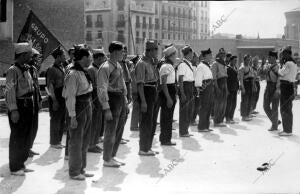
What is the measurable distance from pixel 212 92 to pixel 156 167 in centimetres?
414

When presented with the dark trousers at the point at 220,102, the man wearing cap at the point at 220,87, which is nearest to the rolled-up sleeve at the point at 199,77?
the man wearing cap at the point at 220,87

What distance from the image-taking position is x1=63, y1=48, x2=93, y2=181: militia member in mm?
5922

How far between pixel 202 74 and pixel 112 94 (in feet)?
13.8

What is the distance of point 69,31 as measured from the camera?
17734 millimetres

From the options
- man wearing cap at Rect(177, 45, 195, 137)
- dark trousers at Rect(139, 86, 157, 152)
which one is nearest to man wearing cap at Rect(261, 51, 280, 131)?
man wearing cap at Rect(177, 45, 195, 137)

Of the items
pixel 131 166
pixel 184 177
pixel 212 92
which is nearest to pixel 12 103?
pixel 131 166

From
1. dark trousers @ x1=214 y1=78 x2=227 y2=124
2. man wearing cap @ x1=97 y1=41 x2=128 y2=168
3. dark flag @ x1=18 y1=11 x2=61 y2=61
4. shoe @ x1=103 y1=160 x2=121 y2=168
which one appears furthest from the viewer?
dark trousers @ x1=214 y1=78 x2=227 y2=124

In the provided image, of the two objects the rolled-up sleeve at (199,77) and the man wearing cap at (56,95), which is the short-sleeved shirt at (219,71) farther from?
the man wearing cap at (56,95)

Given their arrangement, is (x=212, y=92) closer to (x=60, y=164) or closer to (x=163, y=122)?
(x=163, y=122)

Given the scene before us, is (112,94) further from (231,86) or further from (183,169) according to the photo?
(231,86)

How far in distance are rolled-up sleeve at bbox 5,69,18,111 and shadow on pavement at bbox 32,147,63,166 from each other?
1.43m

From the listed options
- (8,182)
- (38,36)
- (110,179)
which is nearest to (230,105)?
(38,36)

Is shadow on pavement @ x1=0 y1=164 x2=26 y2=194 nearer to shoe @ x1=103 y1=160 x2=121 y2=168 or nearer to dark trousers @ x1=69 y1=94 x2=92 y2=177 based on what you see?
dark trousers @ x1=69 y1=94 x2=92 y2=177

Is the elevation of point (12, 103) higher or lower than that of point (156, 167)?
higher
